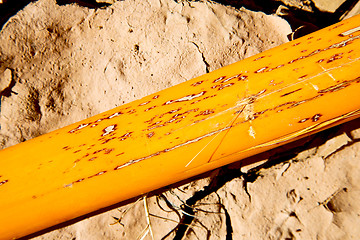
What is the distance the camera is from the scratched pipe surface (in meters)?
0.83

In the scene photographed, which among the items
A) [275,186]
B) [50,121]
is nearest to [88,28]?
[50,121]

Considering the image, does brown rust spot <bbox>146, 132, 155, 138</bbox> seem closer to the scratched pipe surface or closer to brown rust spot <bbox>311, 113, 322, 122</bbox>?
the scratched pipe surface

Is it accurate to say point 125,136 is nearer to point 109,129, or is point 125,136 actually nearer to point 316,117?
point 109,129

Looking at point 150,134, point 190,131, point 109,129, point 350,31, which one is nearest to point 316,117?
point 350,31

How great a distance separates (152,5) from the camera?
128 cm

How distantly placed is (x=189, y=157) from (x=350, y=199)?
709 mm

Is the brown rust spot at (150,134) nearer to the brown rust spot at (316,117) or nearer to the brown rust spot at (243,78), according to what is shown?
the brown rust spot at (243,78)

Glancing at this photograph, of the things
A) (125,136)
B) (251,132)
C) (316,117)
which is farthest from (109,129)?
(316,117)

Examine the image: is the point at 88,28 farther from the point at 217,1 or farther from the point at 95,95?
the point at 217,1

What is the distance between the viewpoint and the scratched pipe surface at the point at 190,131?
83 centimetres

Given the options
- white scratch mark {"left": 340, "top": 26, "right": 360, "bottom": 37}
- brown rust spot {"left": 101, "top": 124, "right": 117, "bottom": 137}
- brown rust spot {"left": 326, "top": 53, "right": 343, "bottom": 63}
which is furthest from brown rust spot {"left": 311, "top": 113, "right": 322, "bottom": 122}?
brown rust spot {"left": 101, "top": 124, "right": 117, "bottom": 137}

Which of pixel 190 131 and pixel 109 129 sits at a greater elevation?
pixel 109 129

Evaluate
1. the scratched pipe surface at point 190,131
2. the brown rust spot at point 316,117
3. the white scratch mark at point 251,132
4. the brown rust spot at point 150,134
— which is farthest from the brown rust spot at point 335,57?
the brown rust spot at point 150,134

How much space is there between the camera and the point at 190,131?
2.78 ft
